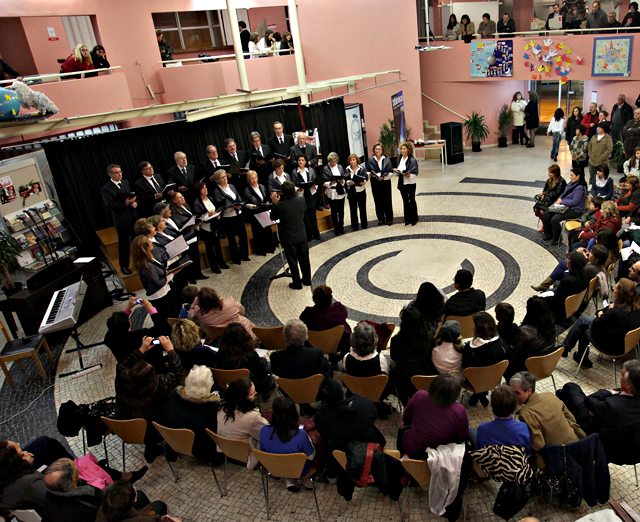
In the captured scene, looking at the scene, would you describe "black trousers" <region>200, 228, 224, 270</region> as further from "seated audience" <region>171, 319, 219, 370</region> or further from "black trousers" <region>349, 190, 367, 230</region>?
"seated audience" <region>171, 319, 219, 370</region>

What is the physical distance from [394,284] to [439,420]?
152 inches

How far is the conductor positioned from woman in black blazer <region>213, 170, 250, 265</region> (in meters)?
1.17

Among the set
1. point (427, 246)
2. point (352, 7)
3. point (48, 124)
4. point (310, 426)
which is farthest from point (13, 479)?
point (352, 7)

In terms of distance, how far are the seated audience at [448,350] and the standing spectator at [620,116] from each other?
29.9 ft

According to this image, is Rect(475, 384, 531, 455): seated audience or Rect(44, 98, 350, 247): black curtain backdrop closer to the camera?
Rect(475, 384, 531, 455): seated audience

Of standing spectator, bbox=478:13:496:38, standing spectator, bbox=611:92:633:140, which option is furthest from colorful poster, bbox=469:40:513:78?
standing spectator, bbox=611:92:633:140

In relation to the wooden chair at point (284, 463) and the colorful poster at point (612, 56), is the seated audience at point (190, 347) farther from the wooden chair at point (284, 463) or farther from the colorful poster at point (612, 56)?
the colorful poster at point (612, 56)

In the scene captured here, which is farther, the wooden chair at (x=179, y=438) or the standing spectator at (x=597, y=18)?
the standing spectator at (x=597, y=18)

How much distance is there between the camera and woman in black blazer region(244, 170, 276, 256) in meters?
8.07

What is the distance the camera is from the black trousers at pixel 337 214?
29.4ft

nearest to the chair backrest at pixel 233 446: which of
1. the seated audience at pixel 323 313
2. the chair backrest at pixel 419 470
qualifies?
the chair backrest at pixel 419 470

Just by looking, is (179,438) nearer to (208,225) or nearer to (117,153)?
(208,225)

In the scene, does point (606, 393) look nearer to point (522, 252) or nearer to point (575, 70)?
point (522, 252)

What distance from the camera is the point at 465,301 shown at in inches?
198
